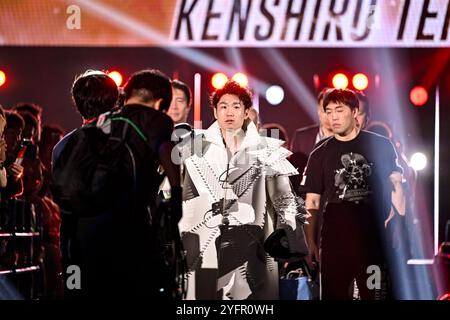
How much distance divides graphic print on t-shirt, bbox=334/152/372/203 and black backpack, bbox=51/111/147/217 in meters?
2.73

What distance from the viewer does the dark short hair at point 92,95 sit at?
18.0 ft

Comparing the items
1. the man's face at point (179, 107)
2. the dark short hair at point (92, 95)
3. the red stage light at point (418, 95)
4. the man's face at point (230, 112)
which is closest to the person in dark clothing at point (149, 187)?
the dark short hair at point (92, 95)

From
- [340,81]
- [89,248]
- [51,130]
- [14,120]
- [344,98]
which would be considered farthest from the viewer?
[340,81]

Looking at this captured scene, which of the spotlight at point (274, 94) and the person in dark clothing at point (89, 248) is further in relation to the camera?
the spotlight at point (274, 94)

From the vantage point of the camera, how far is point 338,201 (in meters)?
7.45

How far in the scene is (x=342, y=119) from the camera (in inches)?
299

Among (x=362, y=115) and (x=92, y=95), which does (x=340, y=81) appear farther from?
(x=92, y=95)

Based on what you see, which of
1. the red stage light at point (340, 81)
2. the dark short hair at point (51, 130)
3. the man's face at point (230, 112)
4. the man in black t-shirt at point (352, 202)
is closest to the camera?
the man's face at point (230, 112)

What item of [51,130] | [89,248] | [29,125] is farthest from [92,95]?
[51,130]

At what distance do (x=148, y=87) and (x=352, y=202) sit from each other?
2686 millimetres

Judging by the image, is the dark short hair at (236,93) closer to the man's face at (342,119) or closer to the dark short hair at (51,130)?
the man's face at (342,119)

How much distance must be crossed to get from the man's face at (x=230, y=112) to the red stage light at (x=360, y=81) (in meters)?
3.09

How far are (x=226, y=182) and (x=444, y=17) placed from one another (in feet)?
12.6

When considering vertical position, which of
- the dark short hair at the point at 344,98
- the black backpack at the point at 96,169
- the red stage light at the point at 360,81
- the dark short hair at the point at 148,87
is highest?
the red stage light at the point at 360,81
